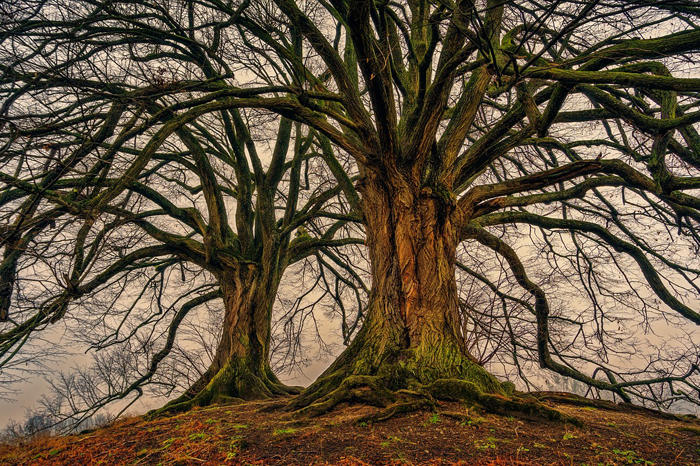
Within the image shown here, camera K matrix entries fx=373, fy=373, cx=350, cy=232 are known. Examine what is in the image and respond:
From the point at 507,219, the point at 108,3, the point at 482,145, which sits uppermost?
the point at 108,3

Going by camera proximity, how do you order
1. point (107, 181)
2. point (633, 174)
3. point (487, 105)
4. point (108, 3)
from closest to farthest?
point (107, 181)
point (108, 3)
point (633, 174)
point (487, 105)

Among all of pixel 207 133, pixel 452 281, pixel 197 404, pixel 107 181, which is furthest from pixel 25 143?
pixel 207 133

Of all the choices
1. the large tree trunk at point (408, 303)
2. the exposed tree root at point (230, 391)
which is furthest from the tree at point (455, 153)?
the exposed tree root at point (230, 391)

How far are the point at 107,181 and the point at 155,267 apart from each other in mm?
5639

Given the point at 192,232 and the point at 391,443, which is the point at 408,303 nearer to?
the point at 391,443

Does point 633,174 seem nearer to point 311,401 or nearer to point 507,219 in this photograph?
point 507,219

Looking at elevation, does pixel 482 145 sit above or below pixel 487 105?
below

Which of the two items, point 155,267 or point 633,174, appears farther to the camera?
point 155,267

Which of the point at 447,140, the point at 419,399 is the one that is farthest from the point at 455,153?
the point at 419,399

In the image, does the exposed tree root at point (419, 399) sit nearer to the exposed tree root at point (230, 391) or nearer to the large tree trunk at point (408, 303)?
the large tree trunk at point (408, 303)

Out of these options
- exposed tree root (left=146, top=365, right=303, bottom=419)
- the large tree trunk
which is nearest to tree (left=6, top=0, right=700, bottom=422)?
the large tree trunk

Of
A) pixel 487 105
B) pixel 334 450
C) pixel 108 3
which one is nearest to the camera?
pixel 334 450

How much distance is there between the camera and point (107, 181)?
350 centimetres

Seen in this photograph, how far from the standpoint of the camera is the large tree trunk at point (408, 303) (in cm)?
393
